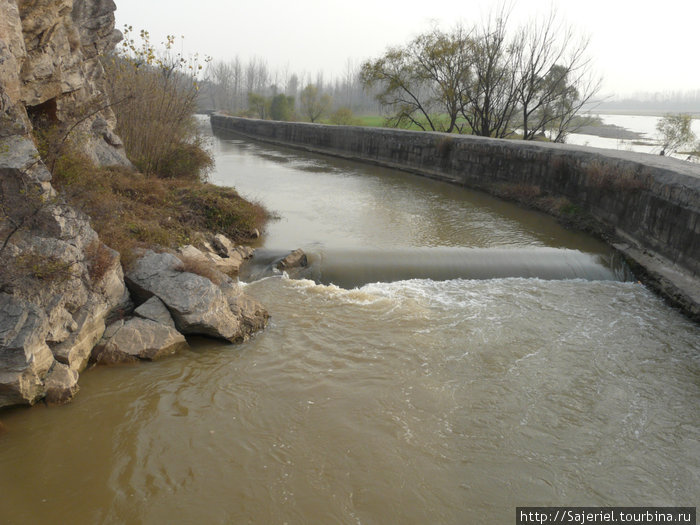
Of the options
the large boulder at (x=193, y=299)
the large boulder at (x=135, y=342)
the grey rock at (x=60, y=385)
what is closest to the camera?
the grey rock at (x=60, y=385)

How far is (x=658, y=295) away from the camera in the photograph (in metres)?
8.09

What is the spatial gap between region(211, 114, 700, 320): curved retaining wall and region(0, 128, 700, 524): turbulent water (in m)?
1.14

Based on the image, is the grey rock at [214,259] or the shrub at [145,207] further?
the grey rock at [214,259]

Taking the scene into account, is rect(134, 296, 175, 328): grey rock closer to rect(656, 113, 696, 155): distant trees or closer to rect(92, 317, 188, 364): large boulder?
rect(92, 317, 188, 364): large boulder

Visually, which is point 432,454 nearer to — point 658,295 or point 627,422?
point 627,422

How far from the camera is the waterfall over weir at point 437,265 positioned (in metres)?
8.16

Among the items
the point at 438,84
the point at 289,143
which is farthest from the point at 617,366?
the point at 289,143

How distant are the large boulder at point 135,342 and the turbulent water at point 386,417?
15 centimetres

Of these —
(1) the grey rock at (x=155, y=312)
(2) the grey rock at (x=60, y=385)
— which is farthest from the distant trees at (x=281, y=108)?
(2) the grey rock at (x=60, y=385)

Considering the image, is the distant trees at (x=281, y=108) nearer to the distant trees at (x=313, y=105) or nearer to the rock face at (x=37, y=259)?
the distant trees at (x=313, y=105)

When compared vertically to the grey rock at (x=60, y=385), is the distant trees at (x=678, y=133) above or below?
above

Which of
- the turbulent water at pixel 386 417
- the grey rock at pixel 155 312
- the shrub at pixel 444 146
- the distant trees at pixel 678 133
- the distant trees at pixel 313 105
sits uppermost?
the distant trees at pixel 313 105

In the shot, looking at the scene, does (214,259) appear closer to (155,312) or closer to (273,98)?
(155,312)

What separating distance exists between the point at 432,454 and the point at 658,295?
6020mm
